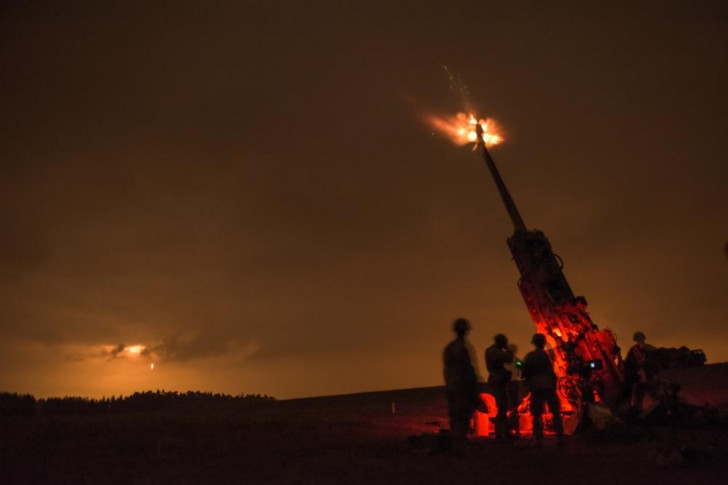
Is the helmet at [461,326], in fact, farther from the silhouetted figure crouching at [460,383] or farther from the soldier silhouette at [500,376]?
the soldier silhouette at [500,376]

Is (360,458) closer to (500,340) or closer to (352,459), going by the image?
(352,459)

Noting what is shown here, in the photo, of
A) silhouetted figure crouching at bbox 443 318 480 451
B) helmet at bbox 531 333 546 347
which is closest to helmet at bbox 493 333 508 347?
helmet at bbox 531 333 546 347

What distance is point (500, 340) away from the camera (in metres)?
12.6

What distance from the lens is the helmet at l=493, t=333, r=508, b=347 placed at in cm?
1255

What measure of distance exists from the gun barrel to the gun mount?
28.5 inches

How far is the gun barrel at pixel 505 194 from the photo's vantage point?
16609mm

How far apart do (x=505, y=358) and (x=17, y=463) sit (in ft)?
31.1

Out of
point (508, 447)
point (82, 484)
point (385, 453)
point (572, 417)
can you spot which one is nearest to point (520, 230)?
point (572, 417)

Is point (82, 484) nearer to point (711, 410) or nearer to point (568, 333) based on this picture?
point (568, 333)

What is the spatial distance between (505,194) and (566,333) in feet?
16.1

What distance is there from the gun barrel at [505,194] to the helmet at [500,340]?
458 centimetres

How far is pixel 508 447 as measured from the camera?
1065cm

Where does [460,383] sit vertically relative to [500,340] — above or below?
below

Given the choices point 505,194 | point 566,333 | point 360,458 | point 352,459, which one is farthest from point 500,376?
point 505,194
